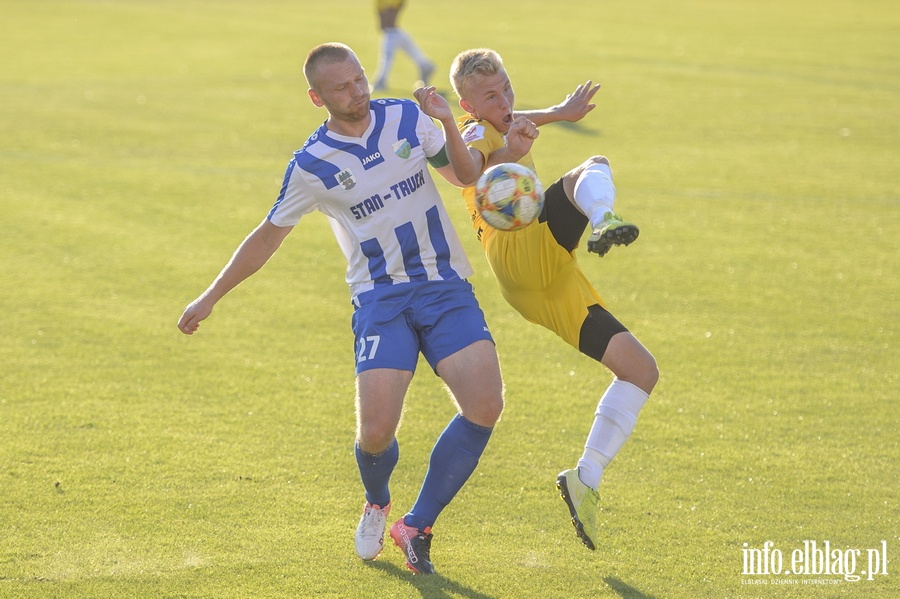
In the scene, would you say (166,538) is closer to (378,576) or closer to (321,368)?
(378,576)

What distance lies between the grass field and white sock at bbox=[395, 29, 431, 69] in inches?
119

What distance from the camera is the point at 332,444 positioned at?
247 inches

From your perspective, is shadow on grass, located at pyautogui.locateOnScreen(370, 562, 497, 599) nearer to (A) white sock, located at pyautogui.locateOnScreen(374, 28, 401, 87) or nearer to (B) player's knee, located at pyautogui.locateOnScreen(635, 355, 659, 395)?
(B) player's knee, located at pyautogui.locateOnScreen(635, 355, 659, 395)

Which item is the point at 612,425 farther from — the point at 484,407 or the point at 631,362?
the point at 484,407

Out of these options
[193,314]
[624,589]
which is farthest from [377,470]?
[624,589]

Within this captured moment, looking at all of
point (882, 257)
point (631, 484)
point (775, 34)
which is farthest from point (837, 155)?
point (775, 34)

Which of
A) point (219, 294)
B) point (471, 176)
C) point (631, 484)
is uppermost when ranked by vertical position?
point (471, 176)

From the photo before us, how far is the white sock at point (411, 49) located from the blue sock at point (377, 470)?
14.5 meters

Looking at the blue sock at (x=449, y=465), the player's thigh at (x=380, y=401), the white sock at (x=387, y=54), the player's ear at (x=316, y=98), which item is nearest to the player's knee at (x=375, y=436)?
the player's thigh at (x=380, y=401)

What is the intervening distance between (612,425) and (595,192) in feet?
3.59

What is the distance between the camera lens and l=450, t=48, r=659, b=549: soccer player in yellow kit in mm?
5066

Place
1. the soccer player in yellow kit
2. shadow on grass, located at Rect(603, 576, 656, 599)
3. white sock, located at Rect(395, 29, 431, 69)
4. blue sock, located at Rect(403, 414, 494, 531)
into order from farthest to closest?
1. white sock, located at Rect(395, 29, 431, 69)
2. the soccer player in yellow kit
3. blue sock, located at Rect(403, 414, 494, 531)
4. shadow on grass, located at Rect(603, 576, 656, 599)

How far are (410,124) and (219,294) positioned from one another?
1180mm

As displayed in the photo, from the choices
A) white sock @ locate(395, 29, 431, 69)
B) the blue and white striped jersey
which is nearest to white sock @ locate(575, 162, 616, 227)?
the blue and white striped jersey
